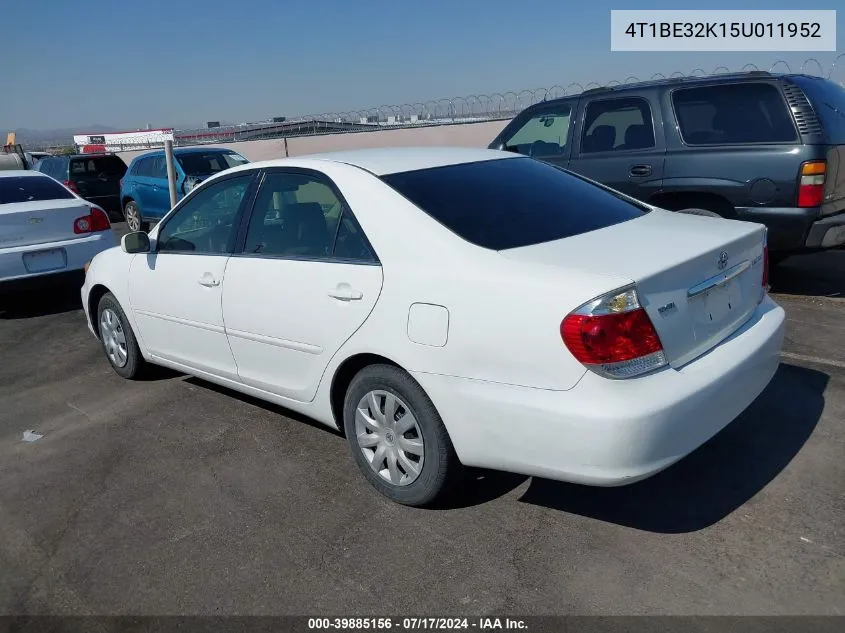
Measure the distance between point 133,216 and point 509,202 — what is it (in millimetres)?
12718

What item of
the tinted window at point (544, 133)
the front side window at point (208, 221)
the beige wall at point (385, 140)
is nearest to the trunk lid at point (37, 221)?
the front side window at point (208, 221)

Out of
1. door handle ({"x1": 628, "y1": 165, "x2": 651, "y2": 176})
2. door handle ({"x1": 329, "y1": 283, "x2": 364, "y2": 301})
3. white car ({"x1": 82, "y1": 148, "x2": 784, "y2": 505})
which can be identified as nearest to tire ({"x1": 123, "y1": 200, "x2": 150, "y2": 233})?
door handle ({"x1": 628, "y1": 165, "x2": 651, "y2": 176})

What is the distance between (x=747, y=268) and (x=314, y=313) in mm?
2064

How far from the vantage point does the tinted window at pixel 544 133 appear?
7555 millimetres

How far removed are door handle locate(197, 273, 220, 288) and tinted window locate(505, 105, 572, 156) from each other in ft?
14.6

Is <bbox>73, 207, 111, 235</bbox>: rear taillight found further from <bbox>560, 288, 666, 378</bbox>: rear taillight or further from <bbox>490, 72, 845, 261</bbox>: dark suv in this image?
<bbox>560, 288, 666, 378</bbox>: rear taillight

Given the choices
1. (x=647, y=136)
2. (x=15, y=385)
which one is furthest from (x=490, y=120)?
(x=15, y=385)

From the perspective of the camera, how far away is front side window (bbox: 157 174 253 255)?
4273 millimetres

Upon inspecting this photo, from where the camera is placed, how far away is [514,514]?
10.9 feet

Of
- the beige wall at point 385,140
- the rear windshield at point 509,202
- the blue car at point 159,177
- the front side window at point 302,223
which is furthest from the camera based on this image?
the beige wall at point 385,140

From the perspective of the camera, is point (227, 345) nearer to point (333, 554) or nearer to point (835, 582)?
point (333, 554)

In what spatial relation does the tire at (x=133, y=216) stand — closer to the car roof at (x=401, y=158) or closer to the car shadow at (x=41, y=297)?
the car shadow at (x=41, y=297)

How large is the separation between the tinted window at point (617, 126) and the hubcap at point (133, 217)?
398 inches

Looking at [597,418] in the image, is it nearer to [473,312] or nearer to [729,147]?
[473,312]
